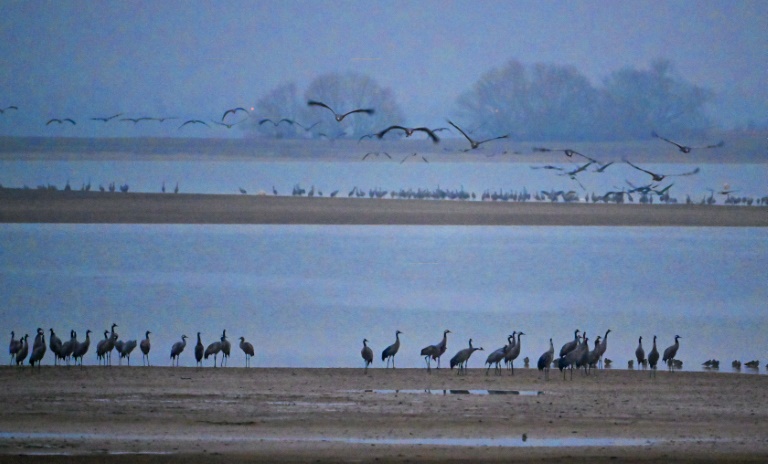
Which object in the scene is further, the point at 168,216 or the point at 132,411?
the point at 168,216

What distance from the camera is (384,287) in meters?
21.7

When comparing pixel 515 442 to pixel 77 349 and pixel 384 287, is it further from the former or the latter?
pixel 384 287

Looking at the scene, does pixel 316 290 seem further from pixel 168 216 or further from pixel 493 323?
pixel 168 216

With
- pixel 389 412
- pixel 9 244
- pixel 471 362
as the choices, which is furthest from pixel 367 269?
pixel 389 412

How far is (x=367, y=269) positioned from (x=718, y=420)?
16.0 m

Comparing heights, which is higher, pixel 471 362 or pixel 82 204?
pixel 82 204

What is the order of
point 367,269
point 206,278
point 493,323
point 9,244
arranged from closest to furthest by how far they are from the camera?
point 493,323 → point 206,278 → point 367,269 → point 9,244

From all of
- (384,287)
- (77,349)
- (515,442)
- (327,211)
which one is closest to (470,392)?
(515,442)

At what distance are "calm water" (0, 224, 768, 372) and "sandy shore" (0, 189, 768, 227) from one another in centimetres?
37

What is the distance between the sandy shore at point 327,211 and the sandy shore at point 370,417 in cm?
2159

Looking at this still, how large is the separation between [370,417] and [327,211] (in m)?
25.5

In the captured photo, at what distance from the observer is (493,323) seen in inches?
661

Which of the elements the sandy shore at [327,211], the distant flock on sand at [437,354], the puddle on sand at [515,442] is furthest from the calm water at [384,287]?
the puddle on sand at [515,442]

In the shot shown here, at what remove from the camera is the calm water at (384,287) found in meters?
15.3
